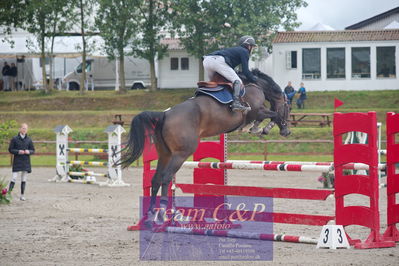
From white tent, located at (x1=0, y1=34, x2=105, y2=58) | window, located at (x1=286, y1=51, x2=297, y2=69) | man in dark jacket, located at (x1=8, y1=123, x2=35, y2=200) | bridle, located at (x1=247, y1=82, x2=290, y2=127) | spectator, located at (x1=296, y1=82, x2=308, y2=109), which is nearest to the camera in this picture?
bridle, located at (x1=247, y1=82, x2=290, y2=127)

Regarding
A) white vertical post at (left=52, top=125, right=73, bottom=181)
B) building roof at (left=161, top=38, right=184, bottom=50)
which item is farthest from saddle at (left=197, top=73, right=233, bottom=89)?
building roof at (left=161, top=38, right=184, bottom=50)

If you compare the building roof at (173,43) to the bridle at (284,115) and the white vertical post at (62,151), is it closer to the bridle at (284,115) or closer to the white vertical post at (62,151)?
the white vertical post at (62,151)

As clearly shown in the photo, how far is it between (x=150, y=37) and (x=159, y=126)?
1057 inches

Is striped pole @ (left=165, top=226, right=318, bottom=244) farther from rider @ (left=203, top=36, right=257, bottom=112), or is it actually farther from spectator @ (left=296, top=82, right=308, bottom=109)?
spectator @ (left=296, top=82, right=308, bottom=109)

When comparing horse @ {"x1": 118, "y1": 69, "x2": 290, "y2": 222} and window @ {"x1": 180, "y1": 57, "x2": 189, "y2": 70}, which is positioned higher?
window @ {"x1": 180, "y1": 57, "x2": 189, "y2": 70}

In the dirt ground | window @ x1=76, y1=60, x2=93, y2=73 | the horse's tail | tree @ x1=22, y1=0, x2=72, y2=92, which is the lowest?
the dirt ground

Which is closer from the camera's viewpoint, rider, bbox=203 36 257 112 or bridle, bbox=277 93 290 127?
rider, bbox=203 36 257 112

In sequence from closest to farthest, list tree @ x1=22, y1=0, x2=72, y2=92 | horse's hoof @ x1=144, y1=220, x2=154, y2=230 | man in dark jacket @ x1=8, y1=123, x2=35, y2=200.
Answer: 1. horse's hoof @ x1=144, y1=220, x2=154, y2=230
2. man in dark jacket @ x1=8, y1=123, x2=35, y2=200
3. tree @ x1=22, y1=0, x2=72, y2=92

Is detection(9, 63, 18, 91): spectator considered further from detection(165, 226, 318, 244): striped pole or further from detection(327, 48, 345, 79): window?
detection(165, 226, 318, 244): striped pole

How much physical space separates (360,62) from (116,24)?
13091mm

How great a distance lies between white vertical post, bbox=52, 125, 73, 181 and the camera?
1674cm

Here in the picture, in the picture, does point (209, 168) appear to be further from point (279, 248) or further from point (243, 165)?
point (279, 248)

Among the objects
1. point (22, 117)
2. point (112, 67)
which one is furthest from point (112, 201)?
point (112, 67)

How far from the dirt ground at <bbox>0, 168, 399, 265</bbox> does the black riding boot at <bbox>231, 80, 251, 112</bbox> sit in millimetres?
1753
